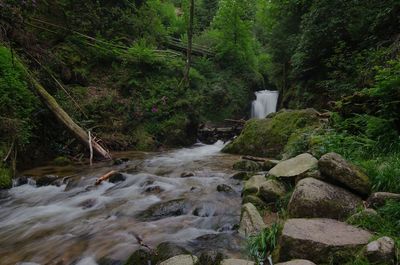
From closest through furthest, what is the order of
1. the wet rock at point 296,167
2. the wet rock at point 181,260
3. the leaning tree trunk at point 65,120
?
the wet rock at point 181,260, the wet rock at point 296,167, the leaning tree trunk at point 65,120

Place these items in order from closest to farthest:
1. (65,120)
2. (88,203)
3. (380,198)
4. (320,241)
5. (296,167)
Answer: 1. (320,241)
2. (380,198)
3. (296,167)
4. (88,203)
5. (65,120)

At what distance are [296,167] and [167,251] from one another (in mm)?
2593

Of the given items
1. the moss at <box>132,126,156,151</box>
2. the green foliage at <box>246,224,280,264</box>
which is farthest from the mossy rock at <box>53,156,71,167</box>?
the green foliage at <box>246,224,280,264</box>

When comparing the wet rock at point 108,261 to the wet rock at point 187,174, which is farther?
the wet rock at point 187,174

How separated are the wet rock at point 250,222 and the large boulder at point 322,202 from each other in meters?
0.46

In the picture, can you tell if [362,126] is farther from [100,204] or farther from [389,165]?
[100,204]

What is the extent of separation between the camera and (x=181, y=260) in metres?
3.81

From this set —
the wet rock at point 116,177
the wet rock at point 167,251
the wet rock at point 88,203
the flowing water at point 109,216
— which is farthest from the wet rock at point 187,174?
the wet rock at point 167,251

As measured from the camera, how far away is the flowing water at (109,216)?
4.67m

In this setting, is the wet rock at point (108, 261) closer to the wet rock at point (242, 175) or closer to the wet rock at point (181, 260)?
the wet rock at point (181, 260)

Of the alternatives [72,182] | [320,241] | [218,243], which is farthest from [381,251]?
[72,182]

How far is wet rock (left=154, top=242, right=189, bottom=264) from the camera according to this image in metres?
4.12

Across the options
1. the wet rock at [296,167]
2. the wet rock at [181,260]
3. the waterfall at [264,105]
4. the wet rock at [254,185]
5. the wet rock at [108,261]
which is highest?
the waterfall at [264,105]

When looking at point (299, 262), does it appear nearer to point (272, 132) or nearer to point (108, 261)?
point (108, 261)
